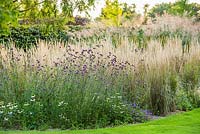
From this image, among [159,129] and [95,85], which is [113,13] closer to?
[95,85]

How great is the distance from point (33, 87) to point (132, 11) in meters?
24.5

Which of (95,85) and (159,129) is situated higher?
(95,85)

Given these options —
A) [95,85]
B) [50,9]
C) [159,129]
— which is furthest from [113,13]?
[159,129]

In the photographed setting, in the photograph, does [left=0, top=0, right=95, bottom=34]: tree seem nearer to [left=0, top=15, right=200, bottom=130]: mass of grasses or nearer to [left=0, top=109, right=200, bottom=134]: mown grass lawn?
[left=0, top=15, right=200, bottom=130]: mass of grasses

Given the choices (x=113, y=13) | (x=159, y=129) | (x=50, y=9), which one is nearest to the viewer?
(x=159, y=129)

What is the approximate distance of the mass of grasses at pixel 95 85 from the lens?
642cm

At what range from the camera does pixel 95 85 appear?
6980 mm

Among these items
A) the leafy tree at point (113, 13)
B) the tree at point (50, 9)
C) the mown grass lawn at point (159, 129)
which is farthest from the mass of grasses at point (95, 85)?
the leafy tree at point (113, 13)

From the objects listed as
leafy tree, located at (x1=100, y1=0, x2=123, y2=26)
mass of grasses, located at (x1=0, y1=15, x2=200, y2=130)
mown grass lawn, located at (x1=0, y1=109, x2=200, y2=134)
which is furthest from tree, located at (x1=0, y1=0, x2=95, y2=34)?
leafy tree, located at (x1=100, y1=0, x2=123, y2=26)

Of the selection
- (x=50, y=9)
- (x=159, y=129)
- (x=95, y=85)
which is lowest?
(x=159, y=129)

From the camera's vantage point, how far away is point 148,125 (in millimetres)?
6008

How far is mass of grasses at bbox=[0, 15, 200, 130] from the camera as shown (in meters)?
6.42

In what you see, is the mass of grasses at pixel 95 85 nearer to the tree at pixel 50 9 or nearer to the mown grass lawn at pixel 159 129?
the mown grass lawn at pixel 159 129

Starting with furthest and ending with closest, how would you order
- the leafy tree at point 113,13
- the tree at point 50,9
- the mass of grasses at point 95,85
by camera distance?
1. the leafy tree at point 113,13
2. the tree at point 50,9
3. the mass of grasses at point 95,85
